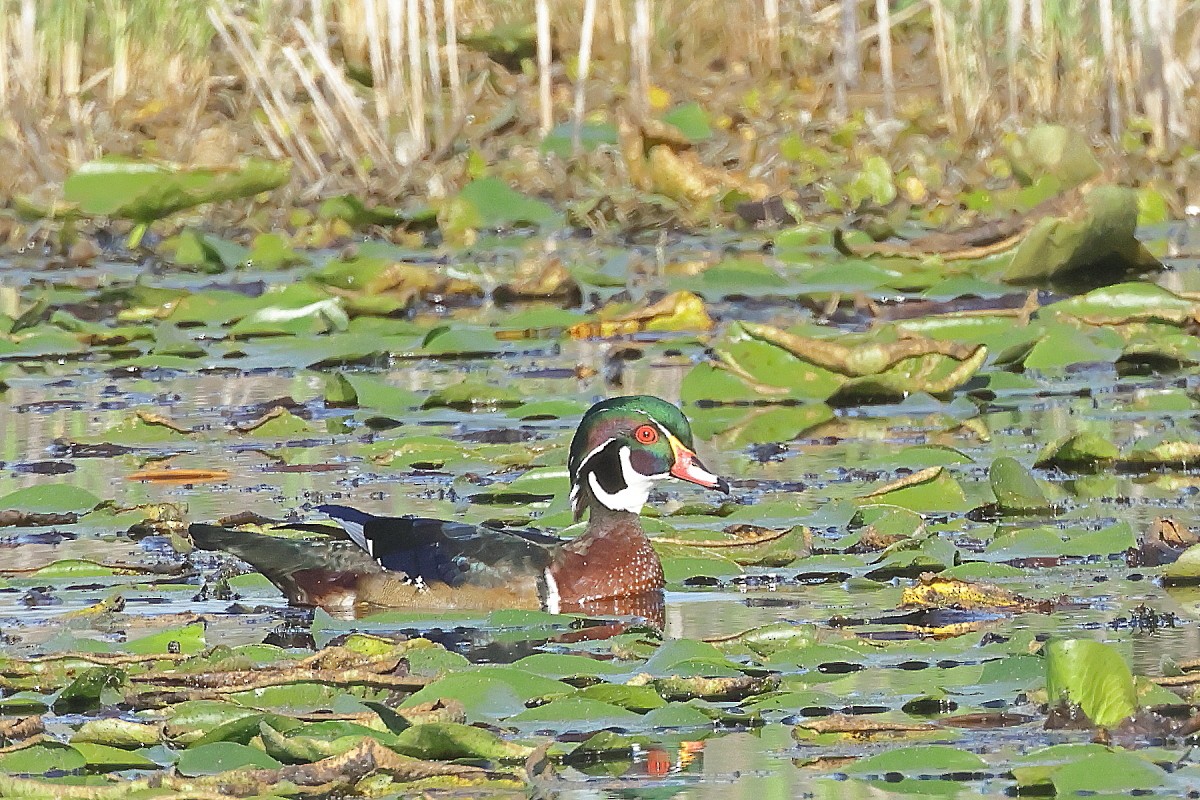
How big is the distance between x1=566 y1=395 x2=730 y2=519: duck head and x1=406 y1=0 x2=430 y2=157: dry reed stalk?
724 centimetres

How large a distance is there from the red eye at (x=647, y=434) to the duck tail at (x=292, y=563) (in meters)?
0.86

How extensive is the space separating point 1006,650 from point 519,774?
131cm

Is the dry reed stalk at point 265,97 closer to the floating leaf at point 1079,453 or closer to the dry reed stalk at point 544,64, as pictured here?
the dry reed stalk at point 544,64

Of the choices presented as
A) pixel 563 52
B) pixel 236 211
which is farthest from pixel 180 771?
pixel 563 52

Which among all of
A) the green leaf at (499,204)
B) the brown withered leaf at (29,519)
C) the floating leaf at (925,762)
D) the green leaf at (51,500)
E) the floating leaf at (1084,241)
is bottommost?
the floating leaf at (925,762)

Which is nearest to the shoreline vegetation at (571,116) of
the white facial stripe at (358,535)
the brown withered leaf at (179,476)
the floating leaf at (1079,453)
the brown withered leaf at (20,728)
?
the brown withered leaf at (179,476)

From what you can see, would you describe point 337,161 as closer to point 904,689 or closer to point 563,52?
point 563,52

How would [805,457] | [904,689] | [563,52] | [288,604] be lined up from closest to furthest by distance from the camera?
[904,689] → [288,604] → [805,457] → [563,52]

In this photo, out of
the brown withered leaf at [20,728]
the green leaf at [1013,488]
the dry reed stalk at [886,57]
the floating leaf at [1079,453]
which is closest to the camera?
the brown withered leaf at [20,728]

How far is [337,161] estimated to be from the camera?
1480 centimetres

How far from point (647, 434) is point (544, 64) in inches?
323

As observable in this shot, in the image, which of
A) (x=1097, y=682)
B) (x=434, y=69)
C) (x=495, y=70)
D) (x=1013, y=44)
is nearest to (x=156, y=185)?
(x=434, y=69)

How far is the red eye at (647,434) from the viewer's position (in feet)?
22.0

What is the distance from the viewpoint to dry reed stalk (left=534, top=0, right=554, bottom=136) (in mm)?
14297
